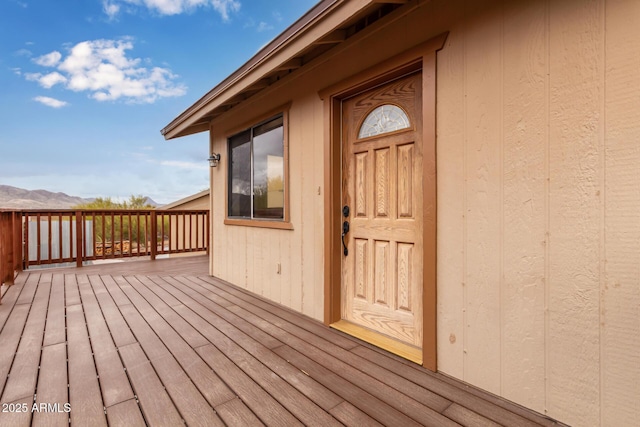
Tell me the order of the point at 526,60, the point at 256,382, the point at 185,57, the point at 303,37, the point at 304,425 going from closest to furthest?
the point at 304,425
the point at 526,60
the point at 256,382
the point at 303,37
the point at 185,57

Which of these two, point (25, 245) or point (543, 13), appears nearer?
point (543, 13)

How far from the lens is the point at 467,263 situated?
173cm

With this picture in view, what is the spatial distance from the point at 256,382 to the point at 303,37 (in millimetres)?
2411

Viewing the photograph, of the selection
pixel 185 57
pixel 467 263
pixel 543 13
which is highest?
pixel 185 57

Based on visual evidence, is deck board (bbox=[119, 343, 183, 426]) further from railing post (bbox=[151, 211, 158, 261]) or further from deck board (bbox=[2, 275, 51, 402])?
railing post (bbox=[151, 211, 158, 261])

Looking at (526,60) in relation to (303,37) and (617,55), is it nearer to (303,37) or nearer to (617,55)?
(617,55)

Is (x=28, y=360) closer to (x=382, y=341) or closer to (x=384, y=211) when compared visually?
(x=382, y=341)

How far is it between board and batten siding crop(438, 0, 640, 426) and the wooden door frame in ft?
0.20

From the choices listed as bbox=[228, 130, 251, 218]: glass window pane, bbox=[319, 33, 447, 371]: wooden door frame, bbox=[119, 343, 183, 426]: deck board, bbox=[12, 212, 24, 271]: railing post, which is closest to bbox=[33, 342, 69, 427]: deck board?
bbox=[119, 343, 183, 426]: deck board

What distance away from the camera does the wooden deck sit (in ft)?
4.66

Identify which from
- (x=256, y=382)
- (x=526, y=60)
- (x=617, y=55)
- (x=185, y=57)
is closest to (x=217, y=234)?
(x=256, y=382)

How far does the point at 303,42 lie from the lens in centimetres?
227

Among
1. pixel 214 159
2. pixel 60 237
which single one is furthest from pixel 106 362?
pixel 60 237

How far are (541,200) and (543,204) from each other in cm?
2
